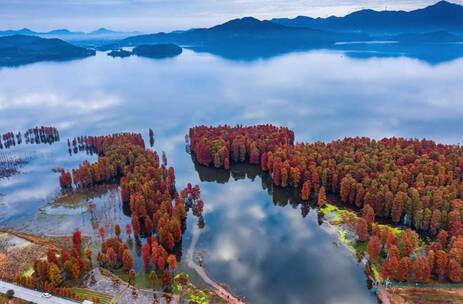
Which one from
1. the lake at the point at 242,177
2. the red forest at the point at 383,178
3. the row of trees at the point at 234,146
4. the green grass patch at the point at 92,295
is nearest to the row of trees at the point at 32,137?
the lake at the point at 242,177

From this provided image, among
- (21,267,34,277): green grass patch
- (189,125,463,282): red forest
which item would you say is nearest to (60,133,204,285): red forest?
(21,267,34,277): green grass patch

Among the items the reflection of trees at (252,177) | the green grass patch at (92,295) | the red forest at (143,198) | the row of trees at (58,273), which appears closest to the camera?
the row of trees at (58,273)

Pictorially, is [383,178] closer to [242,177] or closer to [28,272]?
[242,177]

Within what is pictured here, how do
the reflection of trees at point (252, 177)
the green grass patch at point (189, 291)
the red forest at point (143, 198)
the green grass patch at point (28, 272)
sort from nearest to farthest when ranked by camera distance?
the green grass patch at point (189, 291)
the green grass patch at point (28, 272)
the red forest at point (143, 198)
the reflection of trees at point (252, 177)

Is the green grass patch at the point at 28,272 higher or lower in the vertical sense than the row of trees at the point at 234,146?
lower

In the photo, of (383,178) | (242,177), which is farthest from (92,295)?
(383,178)

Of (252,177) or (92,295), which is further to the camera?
(252,177)

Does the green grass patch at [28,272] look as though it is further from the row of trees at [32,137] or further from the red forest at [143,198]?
the row of trees at [32,137]

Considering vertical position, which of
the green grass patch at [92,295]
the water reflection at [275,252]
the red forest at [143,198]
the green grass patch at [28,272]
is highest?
the red forest at [143,198]

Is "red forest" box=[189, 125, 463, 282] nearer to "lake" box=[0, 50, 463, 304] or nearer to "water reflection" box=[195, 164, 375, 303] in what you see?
"lake" box=[0, 50, 463, 304]
